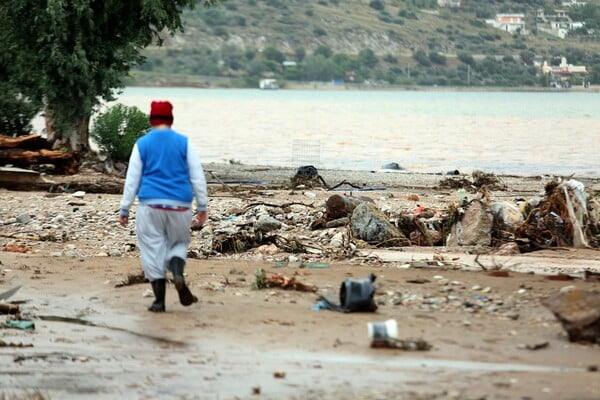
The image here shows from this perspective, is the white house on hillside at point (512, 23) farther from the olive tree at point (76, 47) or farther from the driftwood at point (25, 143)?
the driftwood at point (25, 143)

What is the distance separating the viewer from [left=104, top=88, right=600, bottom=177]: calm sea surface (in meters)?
38.1

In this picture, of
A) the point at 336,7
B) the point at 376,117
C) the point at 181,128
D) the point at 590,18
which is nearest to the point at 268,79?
the point at 336,7

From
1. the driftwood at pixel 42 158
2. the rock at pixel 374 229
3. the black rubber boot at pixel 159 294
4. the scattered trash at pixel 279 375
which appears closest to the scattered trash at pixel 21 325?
the black rubber boot at pixel 159 294

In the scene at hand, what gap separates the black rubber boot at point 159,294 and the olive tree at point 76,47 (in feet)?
43.1

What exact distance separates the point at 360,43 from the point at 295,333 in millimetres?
152784

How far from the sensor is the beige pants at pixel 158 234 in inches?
406

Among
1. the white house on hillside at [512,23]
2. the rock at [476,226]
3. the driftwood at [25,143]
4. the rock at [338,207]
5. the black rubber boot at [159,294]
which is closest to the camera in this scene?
the black rubber boot at [159,294]

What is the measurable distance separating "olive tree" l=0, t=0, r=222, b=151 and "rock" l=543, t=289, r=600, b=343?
1502cm

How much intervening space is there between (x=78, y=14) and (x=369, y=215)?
10047 mm

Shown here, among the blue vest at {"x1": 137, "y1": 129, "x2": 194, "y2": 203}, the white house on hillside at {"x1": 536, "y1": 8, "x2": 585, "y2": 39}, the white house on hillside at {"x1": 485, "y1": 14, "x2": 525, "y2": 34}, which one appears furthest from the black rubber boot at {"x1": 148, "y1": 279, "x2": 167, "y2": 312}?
the white house on hillside at {"x1": 485, "y1": 14, "x2": 525, "y2": 34}

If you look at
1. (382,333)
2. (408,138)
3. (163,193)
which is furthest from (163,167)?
(408,138)

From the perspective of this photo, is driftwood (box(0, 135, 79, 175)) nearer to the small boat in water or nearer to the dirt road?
the dirt road

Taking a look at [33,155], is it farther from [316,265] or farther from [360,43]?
[360,43]

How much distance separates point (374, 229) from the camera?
14.7 metres
